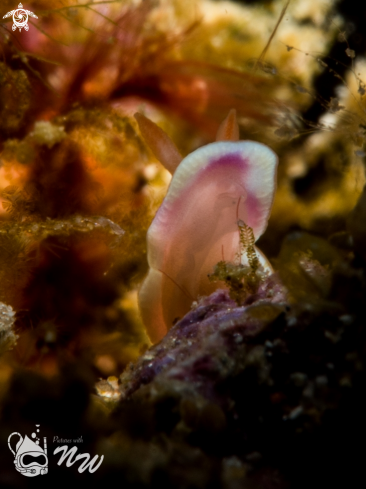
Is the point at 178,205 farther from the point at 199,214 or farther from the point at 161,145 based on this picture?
the point at 161,145

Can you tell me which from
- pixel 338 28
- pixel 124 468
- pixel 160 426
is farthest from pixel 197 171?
pixel 338 28

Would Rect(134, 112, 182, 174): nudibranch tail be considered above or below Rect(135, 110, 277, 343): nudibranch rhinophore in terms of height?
→ above

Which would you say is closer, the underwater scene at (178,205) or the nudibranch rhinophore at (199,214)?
the underwater scene at (178,205)

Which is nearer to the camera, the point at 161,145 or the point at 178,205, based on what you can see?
the point at 178,205

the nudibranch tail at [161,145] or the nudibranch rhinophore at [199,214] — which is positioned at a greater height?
the nudibranch tail at [161,145]

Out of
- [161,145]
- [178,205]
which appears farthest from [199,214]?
[161,145]

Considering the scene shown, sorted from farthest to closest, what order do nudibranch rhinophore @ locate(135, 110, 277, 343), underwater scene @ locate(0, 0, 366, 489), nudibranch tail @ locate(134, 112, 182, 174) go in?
Result: nudibranch tail @ locate(134, 112, 182, 174)
nudibranch rhinophore @ locate(135, 110, 277, 343)
underwater scene @ locate(0, 0, 366, 489)

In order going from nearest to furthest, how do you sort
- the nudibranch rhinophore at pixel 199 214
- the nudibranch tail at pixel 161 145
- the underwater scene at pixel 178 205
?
the underwater scene at pixel 178 205 → the nudibranch rhinophore at pixel 199 214 → the nudibranch tail at pixel 161 145
